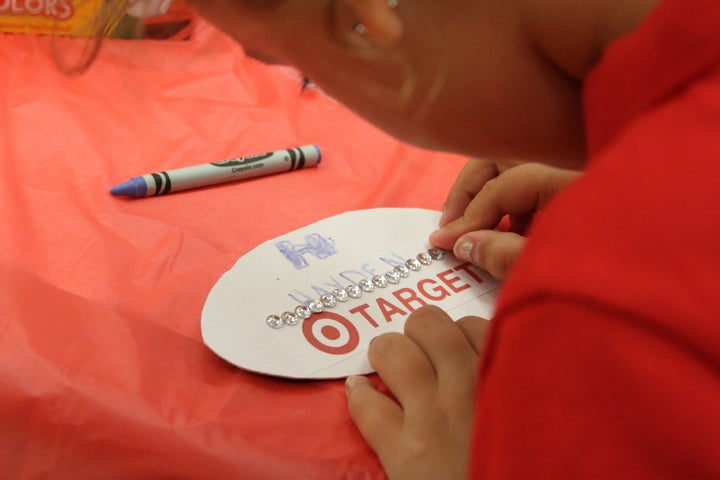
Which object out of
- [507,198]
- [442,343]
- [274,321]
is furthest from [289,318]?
[507,198]

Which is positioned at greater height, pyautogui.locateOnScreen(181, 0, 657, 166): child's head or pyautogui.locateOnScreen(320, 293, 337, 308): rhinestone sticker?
pyautogui.locateOnScreen(181, 0, 657, 166): child's head

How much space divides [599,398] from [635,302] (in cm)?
4

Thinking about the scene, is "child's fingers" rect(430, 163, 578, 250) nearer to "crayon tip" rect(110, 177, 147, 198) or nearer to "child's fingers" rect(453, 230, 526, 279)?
"child's fingers" rect(453, 230, 526, 279)

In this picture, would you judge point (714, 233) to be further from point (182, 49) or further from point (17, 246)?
point (182, 49)

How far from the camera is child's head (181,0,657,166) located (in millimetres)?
354

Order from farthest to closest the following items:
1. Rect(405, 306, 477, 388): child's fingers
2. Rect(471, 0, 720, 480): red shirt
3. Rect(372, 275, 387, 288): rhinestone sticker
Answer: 1. Rect(372, 275, 387, 288): rhinestone sticker
2. Rect(405, 306, 477, 388): child's fingers
3. Rect(471, 0, 720, 480): red shirt

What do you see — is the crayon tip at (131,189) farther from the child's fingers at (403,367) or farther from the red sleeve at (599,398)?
the red sleeve at (599,398)

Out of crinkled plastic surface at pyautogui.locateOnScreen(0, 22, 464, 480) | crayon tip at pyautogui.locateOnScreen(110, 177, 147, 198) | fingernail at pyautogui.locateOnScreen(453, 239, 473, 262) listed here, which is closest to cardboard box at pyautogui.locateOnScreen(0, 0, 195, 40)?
crinkled plastic surface at pyautogui.locateOnScreen(0, 22, 464, 480)

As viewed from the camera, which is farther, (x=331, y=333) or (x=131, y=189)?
(x=131, y=189)

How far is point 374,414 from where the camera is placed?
1.62 ft

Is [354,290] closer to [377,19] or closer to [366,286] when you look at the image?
[366,286]

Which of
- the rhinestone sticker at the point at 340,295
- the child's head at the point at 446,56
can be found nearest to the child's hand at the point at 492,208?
the rhinestone sticker at the point at 340,295

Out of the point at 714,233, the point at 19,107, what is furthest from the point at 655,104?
the point at 19,107

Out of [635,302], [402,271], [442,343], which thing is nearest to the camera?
[635,302]
